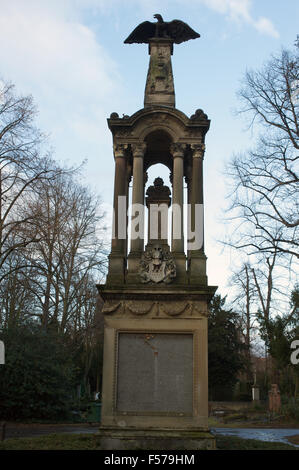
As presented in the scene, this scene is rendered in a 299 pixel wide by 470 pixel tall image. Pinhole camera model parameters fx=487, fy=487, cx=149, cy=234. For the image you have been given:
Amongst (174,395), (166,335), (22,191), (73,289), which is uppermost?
(22,191)

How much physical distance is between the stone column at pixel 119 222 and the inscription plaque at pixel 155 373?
164 centimetres

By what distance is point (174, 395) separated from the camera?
37.8ft

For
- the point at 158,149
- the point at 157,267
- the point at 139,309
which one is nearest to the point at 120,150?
the point at 158,149

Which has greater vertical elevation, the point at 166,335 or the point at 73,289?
the point at 73,289

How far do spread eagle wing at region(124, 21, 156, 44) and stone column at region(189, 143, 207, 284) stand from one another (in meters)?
4.80

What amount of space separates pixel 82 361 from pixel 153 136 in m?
27.8

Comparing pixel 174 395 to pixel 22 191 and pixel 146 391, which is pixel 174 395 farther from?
pixel 22 191

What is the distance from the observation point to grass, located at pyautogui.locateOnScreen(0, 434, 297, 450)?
35.2 feet

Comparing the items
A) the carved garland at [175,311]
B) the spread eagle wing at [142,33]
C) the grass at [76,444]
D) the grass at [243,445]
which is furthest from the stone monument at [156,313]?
the spread eagle wing at [142,33]

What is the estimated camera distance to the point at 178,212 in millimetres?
13180

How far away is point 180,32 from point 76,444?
1253 centimetres

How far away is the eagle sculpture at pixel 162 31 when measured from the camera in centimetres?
1567

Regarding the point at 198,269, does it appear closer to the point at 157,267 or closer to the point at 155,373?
the point at 157,267
